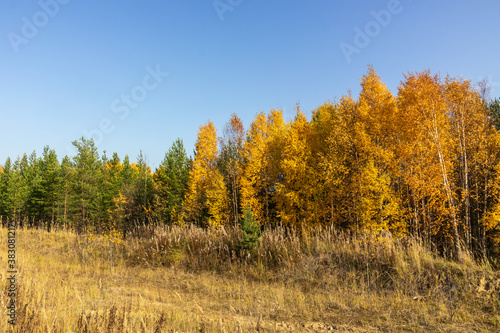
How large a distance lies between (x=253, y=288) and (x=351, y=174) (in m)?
14.3

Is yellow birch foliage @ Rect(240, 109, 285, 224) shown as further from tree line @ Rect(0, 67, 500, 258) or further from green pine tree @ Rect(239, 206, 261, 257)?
green pine tree @ Rect(239, 206, 261, 257)

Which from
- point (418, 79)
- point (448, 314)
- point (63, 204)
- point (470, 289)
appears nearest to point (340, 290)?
point (448, 314)

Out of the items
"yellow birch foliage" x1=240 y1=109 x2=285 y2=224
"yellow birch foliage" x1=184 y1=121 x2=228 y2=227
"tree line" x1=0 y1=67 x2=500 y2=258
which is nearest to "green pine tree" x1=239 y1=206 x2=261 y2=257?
"tree line" x1=0 y1=67 x2=500 y2=258

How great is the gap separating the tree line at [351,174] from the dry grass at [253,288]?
7.55 ft

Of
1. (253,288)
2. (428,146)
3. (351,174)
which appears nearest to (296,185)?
(351,174)

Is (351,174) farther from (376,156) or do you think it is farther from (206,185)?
(206,185)

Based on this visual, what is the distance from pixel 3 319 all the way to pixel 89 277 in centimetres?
571

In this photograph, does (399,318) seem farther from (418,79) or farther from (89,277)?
(418,79)

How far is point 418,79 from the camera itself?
14727mm

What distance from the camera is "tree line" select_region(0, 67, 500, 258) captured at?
14.4 meters

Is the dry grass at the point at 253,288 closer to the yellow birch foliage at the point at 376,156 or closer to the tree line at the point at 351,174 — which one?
the tree line at the point at 351,174

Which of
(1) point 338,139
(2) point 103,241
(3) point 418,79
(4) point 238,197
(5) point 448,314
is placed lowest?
(5) point 448,314

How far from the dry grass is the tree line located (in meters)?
2.30

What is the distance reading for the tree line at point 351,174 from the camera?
14.4 m
